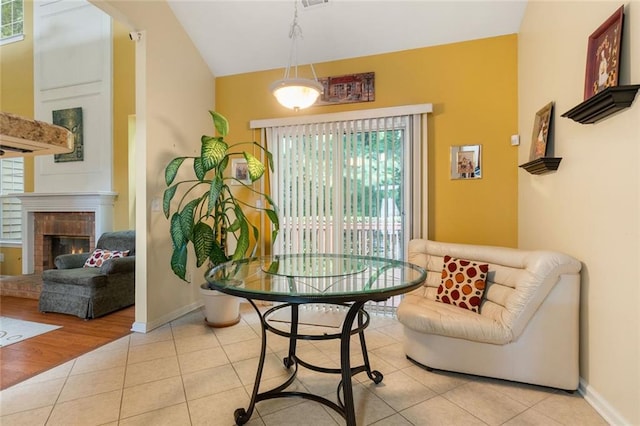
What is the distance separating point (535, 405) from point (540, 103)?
2185mm

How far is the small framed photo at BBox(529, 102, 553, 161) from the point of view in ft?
7.70

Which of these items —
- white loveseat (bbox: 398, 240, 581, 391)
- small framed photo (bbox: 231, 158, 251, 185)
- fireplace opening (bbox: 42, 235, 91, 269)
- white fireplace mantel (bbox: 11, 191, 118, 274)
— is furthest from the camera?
fireplace opening (bbox: 42, 235, 91, 269)

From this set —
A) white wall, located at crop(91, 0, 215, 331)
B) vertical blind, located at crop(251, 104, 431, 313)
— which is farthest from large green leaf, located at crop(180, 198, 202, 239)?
vertical blind, located at crop(251, 104, 431, 313)

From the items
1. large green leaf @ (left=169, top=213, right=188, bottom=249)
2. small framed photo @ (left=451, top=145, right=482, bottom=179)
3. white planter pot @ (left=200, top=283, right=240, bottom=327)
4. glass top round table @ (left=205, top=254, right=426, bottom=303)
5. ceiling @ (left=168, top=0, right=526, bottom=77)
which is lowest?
A: white planter pot @ (left=200, top=283, right=240, bottom=327)

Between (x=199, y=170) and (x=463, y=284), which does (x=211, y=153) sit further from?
(x=463, y=284)

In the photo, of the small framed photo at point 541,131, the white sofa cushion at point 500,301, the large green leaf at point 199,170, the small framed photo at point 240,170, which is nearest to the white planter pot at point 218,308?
the large green leaf at point 199,170

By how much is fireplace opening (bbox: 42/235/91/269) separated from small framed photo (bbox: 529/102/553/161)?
5.62 meters

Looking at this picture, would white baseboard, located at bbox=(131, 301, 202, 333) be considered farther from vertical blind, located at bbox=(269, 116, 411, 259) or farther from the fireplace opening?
the fireplace opening

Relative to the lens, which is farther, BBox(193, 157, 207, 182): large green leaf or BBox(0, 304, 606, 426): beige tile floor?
BBox(193, 157, 207, 182): large green leaf

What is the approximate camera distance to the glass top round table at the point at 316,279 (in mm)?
1357

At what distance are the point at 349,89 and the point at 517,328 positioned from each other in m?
2.73

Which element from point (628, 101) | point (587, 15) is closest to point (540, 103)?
point (587, 15)

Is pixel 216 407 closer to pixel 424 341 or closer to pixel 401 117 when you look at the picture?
pixel 424 341

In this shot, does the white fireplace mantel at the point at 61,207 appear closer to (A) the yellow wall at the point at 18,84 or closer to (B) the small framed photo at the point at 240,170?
(A) the yellow wall at the point at 18,84
